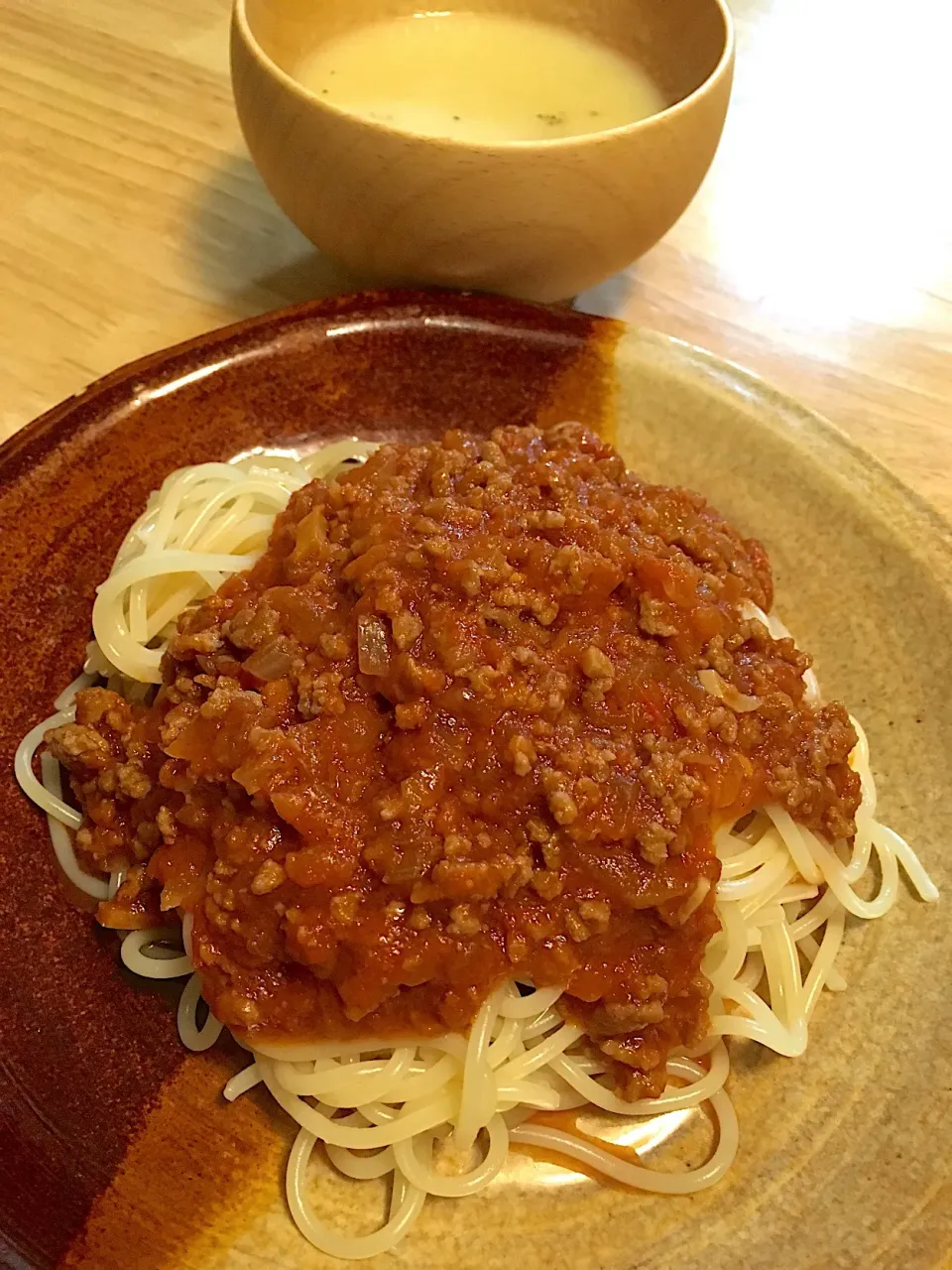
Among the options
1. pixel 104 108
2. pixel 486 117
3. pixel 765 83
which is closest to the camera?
pixel 486 117

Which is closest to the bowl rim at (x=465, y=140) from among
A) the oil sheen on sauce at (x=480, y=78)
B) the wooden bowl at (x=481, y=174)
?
the wooden bowl at (x=481, y=174)

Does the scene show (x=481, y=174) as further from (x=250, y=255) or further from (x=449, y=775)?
(x=449, y=775)

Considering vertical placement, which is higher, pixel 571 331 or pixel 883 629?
pixel 571 331

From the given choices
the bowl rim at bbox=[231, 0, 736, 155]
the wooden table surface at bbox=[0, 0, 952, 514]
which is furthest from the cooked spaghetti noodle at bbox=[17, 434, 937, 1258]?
the bowl rim at bbox=[231, 0, 736, 155]

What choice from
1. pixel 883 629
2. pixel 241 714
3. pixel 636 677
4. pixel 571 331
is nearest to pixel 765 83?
pixel 571 331

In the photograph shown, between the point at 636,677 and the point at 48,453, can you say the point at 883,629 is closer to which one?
the point at 636,677

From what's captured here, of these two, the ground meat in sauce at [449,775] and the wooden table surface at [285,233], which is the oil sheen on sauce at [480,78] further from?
the ground meat in sauce at [449,775]
